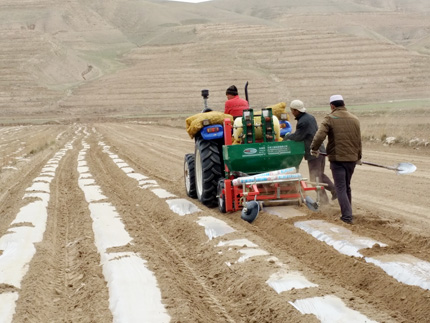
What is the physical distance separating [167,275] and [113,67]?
97087mm

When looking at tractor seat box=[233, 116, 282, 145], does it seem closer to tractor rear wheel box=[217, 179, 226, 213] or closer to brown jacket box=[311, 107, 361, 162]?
tractor rear wheel box=[217, 179, 226, 213]

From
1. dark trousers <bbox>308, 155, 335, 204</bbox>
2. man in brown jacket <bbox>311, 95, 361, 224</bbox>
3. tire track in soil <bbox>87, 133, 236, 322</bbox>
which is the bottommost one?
tire track in soil <bbox>87, 133, 236, 322</bbox>

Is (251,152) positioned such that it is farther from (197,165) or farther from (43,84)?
(43,84)

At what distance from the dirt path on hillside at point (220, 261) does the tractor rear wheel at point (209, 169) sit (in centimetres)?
29

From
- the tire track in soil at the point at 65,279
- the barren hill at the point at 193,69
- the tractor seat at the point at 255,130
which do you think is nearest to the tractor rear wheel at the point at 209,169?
the tractor seat at the point at 255,130

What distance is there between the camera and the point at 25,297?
5.33 meters

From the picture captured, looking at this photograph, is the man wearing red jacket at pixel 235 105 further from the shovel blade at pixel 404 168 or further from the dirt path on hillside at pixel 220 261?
the shovel blade at pixel 404 168

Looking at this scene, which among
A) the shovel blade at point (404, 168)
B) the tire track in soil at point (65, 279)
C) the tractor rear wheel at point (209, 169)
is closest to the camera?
the tire track in soil at point (65, 279)

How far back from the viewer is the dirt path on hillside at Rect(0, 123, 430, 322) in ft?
15.6

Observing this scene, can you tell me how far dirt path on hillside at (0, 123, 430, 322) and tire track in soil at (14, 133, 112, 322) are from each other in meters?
0.01

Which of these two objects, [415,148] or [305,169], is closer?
[305,169]

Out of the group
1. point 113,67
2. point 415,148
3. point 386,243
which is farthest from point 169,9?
point 386,243

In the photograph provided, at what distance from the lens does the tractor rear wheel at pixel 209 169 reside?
9086 millimetres

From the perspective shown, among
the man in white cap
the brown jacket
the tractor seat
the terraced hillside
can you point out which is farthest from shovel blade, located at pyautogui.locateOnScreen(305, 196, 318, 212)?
the terraced hillside
